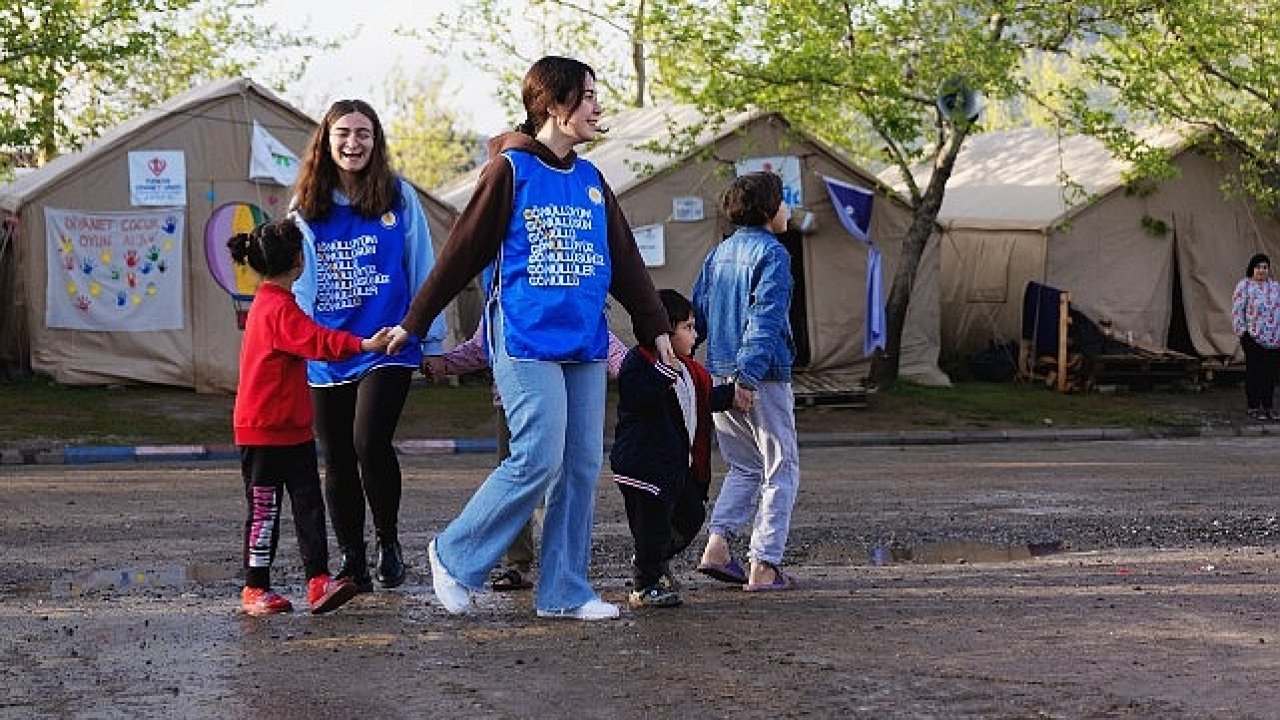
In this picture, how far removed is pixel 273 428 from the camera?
7.67 metres

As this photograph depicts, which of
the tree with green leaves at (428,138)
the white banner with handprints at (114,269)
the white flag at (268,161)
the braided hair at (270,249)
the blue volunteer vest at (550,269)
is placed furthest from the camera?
the tree with green leaves at (428,138)

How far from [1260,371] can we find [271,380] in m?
18.6

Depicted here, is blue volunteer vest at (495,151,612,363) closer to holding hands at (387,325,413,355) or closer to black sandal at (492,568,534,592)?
holding hands at (387,325,413,355)

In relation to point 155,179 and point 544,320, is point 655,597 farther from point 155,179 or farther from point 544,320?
point 155,179

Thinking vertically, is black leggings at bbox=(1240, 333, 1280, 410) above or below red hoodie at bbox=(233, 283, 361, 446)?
below

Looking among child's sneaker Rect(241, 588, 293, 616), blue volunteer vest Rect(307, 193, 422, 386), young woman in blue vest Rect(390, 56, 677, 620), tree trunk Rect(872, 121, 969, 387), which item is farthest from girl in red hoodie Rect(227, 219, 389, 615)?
tree trunk Rect(872, 121, 969, 387)

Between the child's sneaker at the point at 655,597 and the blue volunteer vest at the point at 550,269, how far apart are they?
0.98 metres

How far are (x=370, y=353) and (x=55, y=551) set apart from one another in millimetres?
3060

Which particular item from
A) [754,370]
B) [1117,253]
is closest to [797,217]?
[1117,253]

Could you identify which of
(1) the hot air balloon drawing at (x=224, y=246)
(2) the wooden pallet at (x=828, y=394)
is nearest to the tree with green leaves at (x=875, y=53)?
(2) the wooden pallet at (x=828, y=394)

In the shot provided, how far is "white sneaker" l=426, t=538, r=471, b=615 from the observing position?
24.0ft

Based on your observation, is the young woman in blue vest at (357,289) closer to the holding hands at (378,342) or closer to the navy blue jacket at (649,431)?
the holding hands at (378,342)

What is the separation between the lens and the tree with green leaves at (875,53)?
79.8 ft

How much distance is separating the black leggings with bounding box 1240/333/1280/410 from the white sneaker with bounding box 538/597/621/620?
1818 cm
